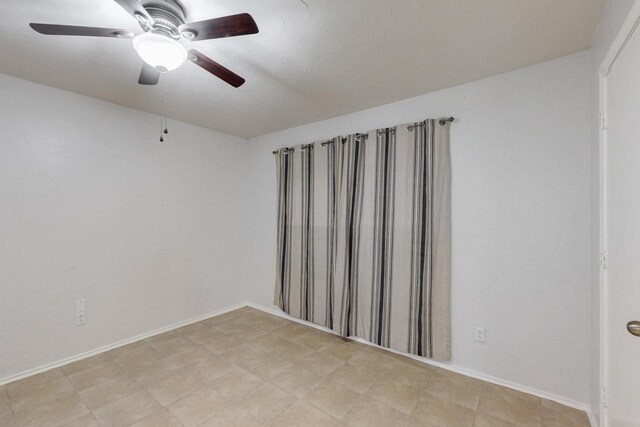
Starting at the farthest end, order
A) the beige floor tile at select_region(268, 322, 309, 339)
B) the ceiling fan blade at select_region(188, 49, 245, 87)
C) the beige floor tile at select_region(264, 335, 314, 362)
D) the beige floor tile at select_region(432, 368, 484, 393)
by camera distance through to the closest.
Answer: the beige floor tile at select_region(268, 322, 309, 339)
the beige floor tile at select_region(264, 335, 314, 362)
the beige floor tile at select_region(432, 368, 484, 393)
the ceiling fan blade at select_region(188, 49, 245, 87)

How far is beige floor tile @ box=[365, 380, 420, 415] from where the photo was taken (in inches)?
71.2

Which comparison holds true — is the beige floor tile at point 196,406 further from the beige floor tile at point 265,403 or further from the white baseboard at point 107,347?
the white baseboard at point 107,347

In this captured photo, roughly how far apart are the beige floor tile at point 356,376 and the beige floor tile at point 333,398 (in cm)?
6

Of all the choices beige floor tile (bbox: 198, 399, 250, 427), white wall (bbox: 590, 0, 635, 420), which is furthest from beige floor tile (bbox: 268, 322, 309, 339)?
white wall (bbox: 590, 0, 635, 420)

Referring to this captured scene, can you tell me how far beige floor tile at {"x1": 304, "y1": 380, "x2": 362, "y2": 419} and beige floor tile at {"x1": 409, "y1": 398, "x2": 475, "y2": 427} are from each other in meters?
0.39

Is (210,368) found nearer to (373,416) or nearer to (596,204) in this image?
(373,416)

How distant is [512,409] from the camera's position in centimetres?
175

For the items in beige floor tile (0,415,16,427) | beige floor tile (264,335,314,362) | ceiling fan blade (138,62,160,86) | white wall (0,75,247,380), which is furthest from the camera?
beige floor tile (264,335,314,362)

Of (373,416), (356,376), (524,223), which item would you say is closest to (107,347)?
(356,376)

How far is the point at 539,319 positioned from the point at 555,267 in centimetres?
38

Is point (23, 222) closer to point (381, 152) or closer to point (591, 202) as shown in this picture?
point (381, 152)

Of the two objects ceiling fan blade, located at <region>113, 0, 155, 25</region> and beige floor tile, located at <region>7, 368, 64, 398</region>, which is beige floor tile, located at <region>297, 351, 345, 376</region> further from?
ceiling fan blade, located at <region>113, 0, 155, 25</region>

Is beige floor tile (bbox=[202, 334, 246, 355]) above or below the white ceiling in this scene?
below

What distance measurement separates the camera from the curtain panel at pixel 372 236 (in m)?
2.25
